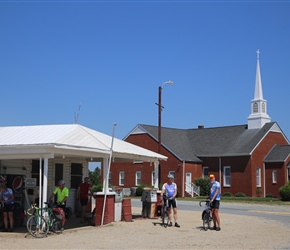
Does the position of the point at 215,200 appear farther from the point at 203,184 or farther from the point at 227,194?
the point at 203,184

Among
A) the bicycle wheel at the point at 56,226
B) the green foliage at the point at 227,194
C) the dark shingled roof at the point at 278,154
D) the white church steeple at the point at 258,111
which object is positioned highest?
the white church steeple at the point at 258,111

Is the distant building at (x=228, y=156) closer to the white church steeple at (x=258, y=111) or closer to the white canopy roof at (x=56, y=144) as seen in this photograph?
the white church steeple at (x=258, y=111)

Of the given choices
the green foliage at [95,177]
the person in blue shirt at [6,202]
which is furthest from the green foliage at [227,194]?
the person in blue shirt at [6,202]

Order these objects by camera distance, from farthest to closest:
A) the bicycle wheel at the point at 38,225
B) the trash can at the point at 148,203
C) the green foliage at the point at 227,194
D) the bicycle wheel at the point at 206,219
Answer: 1. the green foliage at the point at 227,194
2. the trash can at the point at 148,203
3. the bicycle wheel at the point at 206,219
4. the bicycle wheel at the point at 38,225

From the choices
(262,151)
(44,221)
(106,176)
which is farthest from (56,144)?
(262,151)

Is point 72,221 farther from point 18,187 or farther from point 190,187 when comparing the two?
point 190,187

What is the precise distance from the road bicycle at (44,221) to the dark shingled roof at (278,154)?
3329cm

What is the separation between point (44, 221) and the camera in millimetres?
14492

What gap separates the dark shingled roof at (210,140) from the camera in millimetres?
46000

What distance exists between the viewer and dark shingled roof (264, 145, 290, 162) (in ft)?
147

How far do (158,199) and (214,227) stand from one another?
4766 mm

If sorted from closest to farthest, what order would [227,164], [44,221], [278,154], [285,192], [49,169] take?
[44,221], [49,169], [285,192], [278,154], [227,164]

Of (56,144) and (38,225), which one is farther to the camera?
(56,144)

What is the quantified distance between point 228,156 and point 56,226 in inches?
1290
